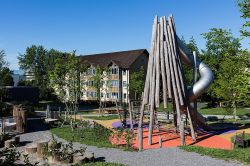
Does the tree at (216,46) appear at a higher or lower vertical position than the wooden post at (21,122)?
higher

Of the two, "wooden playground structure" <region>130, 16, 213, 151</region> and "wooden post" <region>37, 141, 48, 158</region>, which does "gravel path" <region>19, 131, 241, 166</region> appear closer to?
"wooden post" <region>37, 141, 48, 158</region>

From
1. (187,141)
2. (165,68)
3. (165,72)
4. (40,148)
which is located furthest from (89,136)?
(165,68)

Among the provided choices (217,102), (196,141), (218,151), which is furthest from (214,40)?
(218,151)

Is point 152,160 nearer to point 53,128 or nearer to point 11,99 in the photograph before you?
point 53,128

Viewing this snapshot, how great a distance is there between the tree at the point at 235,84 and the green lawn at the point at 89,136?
1012cm

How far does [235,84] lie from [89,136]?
55.9 feet

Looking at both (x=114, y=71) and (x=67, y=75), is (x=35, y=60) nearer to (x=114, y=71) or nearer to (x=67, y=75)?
(x=114, y=71)

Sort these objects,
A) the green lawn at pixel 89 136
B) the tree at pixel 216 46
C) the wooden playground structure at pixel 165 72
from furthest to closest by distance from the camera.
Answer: the tree at pixel 216 46 < the wooden playground structure at pixel 165 72 < the green lawn at pixel 89 136

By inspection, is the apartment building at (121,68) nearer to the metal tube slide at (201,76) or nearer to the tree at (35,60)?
the tree at (35,60)

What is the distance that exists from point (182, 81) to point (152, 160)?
7501 millimetres

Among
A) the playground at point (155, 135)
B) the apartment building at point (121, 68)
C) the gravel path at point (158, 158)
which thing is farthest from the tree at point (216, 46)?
the gravel path at point (158, 158)

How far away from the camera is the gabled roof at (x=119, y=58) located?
62.9 m

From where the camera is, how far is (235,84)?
33.2 m

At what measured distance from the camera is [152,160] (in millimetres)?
15914
